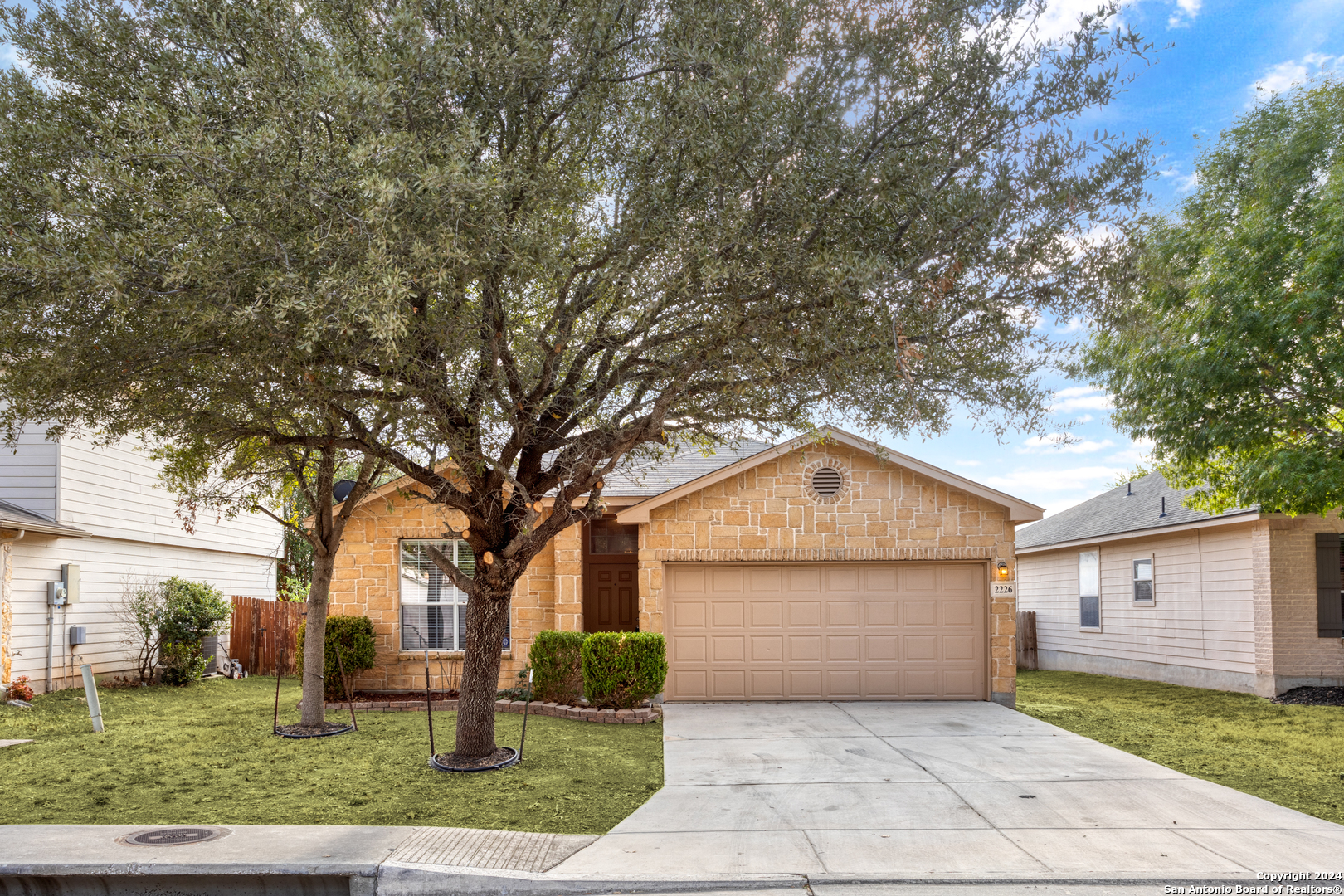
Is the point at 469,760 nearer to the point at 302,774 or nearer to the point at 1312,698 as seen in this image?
the point at 302,774

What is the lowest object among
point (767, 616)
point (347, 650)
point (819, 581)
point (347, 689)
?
point (347, 689)

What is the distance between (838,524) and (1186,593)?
26.2 feet

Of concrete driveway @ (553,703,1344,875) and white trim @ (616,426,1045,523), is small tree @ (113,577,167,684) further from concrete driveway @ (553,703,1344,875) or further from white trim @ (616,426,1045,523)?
concrete driveway @ (553,703,1344,875)

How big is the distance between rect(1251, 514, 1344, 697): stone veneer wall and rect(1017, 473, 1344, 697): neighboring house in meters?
0.01

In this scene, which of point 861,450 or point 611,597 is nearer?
point 861,450

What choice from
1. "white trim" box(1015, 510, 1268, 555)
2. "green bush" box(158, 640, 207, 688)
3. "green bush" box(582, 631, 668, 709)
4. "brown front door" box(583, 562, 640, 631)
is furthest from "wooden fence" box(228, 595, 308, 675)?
"white trim" box(1015, 510, 1268, 555)

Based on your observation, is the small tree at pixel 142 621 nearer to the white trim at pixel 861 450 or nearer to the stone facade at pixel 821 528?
the stone facade at pixel 821 528

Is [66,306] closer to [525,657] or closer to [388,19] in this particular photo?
[388,19]

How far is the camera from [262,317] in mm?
6492

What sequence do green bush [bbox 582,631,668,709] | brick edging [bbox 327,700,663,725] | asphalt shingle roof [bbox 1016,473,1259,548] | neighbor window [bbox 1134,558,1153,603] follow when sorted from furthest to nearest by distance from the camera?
neighbor window [bbox 1134,558,1153,603] < asphalt shingle roof [bbox 1016,473,1259,548] < green bush [bbox 582,631,668,709] < brick edging [bbox 327,700,663,725]

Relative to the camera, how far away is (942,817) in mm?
7602

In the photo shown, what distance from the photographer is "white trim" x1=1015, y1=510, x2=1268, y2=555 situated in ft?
50.9

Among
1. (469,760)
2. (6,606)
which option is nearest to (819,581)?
(469,760)

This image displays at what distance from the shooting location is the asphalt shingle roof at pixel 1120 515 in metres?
18.0
